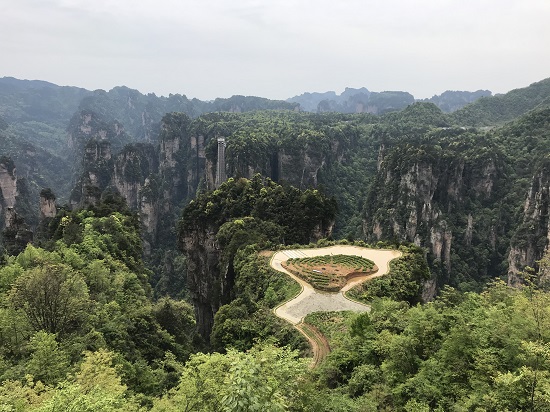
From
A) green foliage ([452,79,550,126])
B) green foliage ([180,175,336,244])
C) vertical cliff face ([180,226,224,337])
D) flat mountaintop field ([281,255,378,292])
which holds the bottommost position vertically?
vertical cliff face ([180,226,224,337])

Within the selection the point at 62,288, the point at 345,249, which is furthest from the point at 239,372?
the point at 345,249

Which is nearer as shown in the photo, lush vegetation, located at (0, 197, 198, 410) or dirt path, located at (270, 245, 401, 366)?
lush vegetation, located at (0, 197, 198, 410)

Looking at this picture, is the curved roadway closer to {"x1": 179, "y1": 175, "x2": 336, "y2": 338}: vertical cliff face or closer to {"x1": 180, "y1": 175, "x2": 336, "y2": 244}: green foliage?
{"x1": 179, "y1": 175, "x2": 336, "y2": 338}: vertical cliff face

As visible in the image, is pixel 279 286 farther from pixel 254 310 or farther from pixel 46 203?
pixel 46 203

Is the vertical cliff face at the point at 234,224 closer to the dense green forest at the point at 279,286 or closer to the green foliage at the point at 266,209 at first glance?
the green foliage at the point at 266,209

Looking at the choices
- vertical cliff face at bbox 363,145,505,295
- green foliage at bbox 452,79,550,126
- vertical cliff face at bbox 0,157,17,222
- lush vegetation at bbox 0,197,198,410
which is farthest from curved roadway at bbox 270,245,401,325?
green foliage at bbox 452,79,550,126

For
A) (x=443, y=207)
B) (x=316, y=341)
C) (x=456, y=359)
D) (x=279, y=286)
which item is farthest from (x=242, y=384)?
(x=443, y=207)

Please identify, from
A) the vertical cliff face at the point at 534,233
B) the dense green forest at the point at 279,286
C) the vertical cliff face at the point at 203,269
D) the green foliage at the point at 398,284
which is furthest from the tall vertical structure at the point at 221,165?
the green foliage at the point at 398,284
